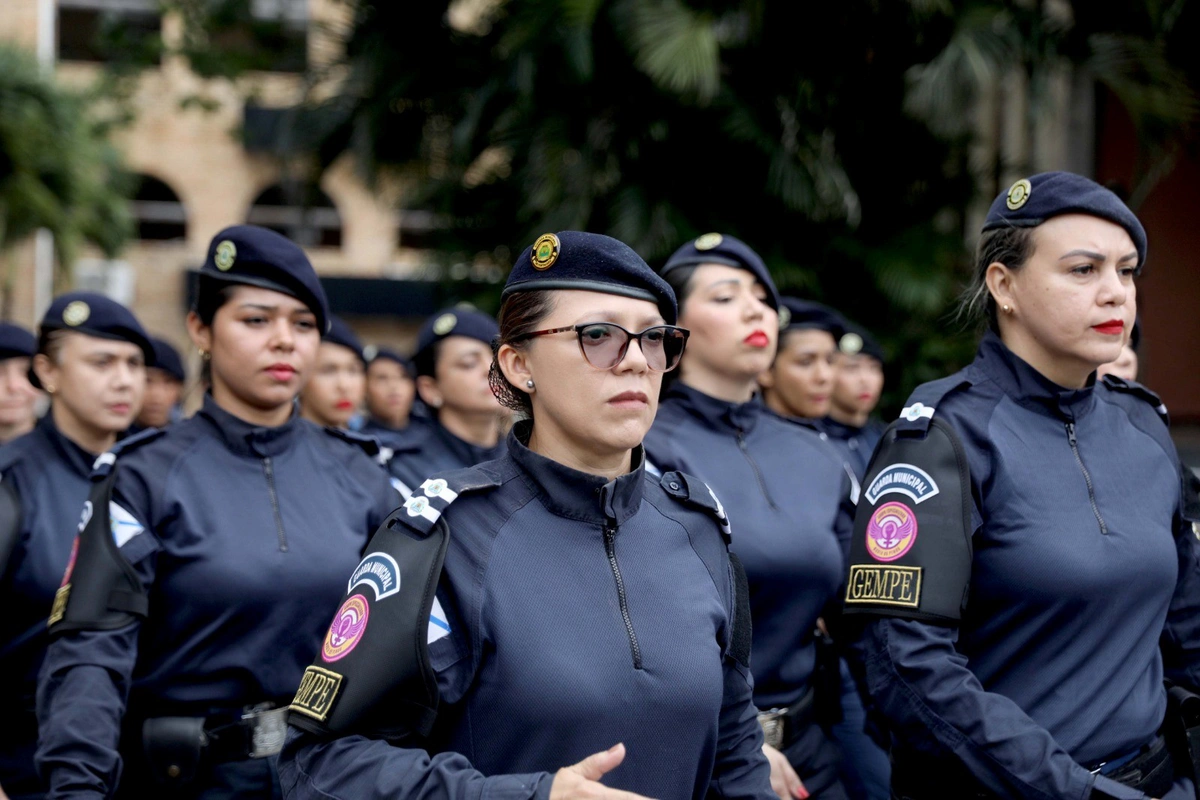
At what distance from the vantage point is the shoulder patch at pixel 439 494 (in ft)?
7.33

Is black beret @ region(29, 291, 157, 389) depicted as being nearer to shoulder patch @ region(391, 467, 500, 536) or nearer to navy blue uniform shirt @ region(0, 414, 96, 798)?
navy blue uniform shirt @ region(0, 414, 96, 798)

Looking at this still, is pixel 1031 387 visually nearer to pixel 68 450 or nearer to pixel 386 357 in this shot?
pixel 68 450

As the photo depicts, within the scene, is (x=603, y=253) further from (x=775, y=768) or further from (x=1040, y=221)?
(x=775, y=768)

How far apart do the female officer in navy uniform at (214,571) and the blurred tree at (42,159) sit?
40.9 ft

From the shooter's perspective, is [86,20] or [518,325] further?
[86,20]

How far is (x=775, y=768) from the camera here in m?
3.47

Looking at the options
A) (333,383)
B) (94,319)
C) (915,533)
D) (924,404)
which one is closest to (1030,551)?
(915,533)

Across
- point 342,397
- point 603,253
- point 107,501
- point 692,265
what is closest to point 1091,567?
point 603,253

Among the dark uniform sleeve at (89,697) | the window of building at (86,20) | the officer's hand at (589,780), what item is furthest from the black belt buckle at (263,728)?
the window of building at (86,20)

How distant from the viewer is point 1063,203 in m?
2.90

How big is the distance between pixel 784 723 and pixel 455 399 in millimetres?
2556

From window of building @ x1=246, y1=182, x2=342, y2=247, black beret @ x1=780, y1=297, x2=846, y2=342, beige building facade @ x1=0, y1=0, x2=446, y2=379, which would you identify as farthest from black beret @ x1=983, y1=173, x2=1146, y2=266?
window of building @ x1=246, y1=182, x2=342, y2=247

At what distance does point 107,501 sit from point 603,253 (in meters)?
1.58

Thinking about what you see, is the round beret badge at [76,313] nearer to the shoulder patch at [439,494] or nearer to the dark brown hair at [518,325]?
the dark brown hair at [518,325]
